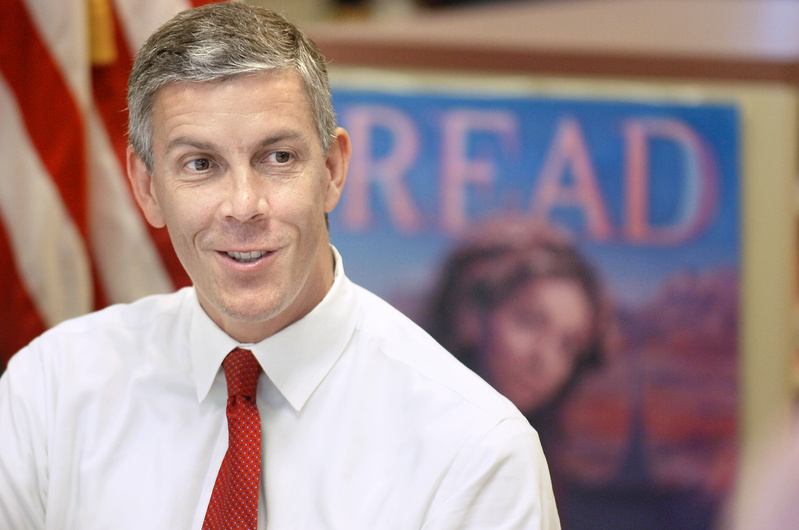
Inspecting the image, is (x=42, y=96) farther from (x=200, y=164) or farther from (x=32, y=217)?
(x=200, y=164)

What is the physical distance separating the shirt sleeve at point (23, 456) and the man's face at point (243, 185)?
1.13 ft

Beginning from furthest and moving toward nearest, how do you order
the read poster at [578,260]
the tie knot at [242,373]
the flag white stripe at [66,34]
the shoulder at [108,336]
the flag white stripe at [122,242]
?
the read poster at [578,260], the flag white stripe at [122,242], the flag white stripe at [66,34], the shoulder at [108,336], the tie knot at [242,373]

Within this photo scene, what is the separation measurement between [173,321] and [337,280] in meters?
0.29

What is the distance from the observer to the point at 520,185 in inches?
112

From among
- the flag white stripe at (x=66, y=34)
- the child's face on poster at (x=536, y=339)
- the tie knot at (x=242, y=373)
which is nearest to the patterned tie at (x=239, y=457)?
the tie knot at (x=242, y=373)

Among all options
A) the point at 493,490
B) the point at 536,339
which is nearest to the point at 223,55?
the point at 493,490

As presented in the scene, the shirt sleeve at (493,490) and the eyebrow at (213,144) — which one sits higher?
the eyebrow at (213,144)

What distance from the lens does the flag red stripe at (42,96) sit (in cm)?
180

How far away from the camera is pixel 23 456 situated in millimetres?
1314

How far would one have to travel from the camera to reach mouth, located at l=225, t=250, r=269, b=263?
3.93 feet

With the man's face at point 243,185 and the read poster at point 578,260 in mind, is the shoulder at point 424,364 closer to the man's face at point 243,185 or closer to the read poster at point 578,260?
the man's face at point 243,185

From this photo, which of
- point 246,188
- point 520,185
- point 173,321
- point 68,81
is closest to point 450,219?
point 520,185

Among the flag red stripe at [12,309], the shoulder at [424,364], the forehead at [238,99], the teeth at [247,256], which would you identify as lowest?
the flag red stripe at [12,309]

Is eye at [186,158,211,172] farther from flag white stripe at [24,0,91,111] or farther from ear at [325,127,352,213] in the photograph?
flag white stripe at [24,0,91,111]
